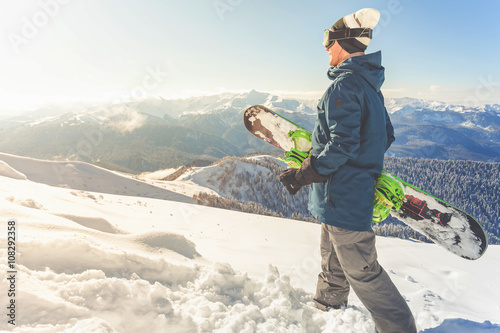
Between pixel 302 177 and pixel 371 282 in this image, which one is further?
pixel 302 177

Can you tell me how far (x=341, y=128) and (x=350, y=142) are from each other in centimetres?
17

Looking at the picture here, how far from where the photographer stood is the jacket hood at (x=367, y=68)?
2.75 metres

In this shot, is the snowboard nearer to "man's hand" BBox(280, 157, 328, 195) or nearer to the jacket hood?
"man's hand" BBox(280, 157, 328, 195)

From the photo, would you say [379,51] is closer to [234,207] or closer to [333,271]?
[333,271]

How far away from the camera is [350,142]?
251 cm

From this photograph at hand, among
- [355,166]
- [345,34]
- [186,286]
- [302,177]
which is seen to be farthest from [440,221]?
[186,286]

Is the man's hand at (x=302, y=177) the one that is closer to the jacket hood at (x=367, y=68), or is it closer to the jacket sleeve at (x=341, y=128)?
the jacket sleeve at (x=341, y=128)

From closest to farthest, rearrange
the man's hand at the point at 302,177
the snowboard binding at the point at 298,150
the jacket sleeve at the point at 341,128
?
the jacket sleeve at the point at 341,128
the man's hand at the point at 302,177
the snowboard binding at the point at 298,150

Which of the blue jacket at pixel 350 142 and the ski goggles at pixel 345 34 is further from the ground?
the ski goggles at pixel 345 34

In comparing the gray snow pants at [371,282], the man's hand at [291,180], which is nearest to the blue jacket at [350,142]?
the gray snow pants at [371,282]

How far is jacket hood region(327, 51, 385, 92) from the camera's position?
2750 millimetres

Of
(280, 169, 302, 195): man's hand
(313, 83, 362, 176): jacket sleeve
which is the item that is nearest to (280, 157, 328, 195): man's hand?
(280, 169, 302, 195): man's hand

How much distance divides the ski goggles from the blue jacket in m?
0.28

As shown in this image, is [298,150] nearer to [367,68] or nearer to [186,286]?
[367,68]
